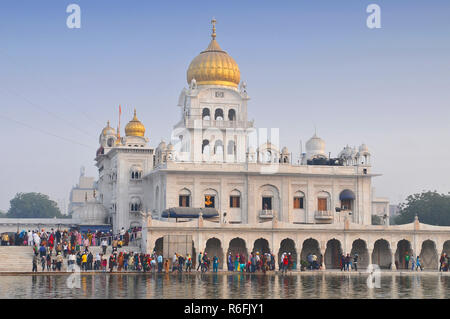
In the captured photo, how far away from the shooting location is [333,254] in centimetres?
5544

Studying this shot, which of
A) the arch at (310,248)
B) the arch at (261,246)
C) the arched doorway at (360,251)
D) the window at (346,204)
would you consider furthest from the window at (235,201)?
the arched doorway at (360,251)

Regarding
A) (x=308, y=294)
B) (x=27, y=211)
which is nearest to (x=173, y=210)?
(x=308, y=294)

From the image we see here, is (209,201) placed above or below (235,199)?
below

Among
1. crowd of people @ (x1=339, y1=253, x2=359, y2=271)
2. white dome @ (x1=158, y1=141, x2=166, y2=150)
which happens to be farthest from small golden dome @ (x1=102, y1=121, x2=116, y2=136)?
crowd of people @ (x1=339, y1=253, x2=359, y2=271)

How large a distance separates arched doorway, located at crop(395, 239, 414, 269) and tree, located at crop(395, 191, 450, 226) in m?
35.0

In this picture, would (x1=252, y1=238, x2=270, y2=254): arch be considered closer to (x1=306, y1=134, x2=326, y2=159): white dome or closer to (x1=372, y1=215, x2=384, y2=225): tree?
(x1=306, y1=134, x2=326, y2=159): white dome

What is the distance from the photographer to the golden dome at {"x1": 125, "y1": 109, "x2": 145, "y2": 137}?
6622 cm

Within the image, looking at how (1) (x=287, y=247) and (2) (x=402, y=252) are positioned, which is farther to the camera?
(1) (x=287, y=247)

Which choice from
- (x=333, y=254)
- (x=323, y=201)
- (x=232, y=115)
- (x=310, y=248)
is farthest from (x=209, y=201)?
(x=232, y=115)

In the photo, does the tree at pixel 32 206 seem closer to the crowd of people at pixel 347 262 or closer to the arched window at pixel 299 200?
the arched window at pixel 299 200

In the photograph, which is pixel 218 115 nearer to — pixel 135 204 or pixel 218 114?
pixel 218 114

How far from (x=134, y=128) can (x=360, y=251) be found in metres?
22.4
